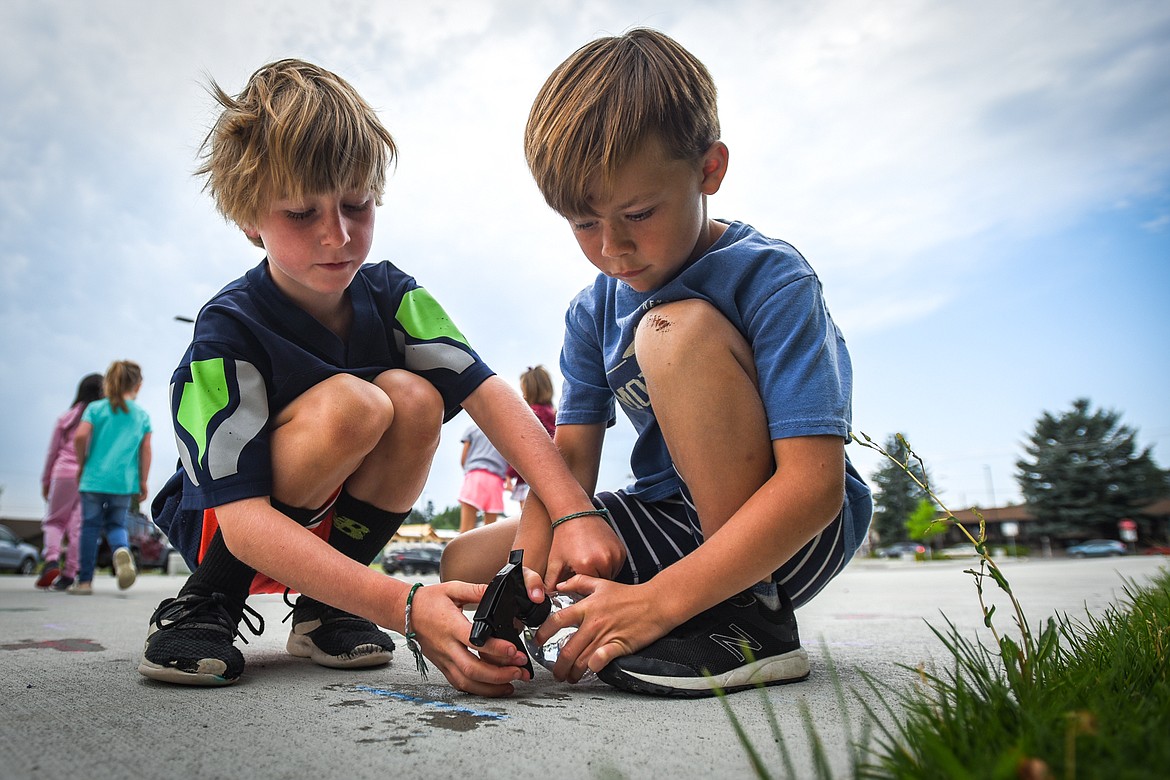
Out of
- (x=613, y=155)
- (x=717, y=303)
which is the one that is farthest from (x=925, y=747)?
(x=613, y=155)

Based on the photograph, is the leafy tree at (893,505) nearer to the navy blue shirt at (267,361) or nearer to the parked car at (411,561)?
the parked car at (411,561)

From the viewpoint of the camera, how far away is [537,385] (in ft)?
21.7

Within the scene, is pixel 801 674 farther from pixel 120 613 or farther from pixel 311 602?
pixel 120 613

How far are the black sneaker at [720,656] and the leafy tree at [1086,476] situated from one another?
166ft

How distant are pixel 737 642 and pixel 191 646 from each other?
3.37 ft

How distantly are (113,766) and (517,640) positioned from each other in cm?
66

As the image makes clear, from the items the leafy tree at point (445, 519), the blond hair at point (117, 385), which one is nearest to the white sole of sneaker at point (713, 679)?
the blond hair at point (117, 385)

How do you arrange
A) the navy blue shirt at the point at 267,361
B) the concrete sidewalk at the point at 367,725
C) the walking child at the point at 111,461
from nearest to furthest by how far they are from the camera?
the concrete sidewalk at the point at 367,725
the navy blue shirt at the point at 267,361
the walking child at the point at 111,461

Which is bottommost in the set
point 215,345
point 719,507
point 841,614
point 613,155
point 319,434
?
point 841,614

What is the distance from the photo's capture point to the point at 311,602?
193 cm

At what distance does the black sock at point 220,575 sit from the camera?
5.54 feet

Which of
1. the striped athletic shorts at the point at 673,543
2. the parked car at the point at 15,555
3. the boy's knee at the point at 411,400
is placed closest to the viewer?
the striped athletic shorts at the point at 673,543

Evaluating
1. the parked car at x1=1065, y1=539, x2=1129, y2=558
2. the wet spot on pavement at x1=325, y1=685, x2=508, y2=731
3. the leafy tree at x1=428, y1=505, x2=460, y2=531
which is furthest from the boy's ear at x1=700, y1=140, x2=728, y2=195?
the parked car at x1=1065, y1=539, x2=1129, y2=558

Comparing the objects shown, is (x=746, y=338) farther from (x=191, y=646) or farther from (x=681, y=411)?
(x=191, y=646)
